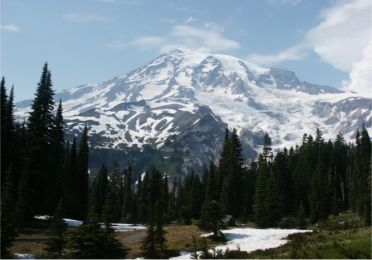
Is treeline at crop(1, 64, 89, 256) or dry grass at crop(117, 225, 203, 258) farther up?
treeline at crop(1, 64, 89, 256)

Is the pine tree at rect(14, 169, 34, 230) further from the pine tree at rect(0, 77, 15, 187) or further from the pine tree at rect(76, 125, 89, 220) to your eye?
the pine tree at rect(76, 125, 89, 220)

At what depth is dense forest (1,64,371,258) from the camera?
130 ft

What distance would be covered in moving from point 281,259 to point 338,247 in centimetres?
285

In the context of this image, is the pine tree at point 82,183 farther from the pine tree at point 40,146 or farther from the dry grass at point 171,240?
the dry grass at point 171,240

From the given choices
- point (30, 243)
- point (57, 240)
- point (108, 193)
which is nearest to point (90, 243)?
point (57, 240)

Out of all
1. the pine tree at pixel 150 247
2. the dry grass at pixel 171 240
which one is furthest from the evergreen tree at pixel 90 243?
the dry grass at pixel 171 240

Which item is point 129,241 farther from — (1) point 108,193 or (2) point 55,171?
(1) point 108,193

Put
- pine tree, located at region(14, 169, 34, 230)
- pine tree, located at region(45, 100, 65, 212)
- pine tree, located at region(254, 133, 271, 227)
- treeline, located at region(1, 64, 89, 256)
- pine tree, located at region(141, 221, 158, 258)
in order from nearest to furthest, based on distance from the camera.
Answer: pine tree, located at region(141, 221, 158, 258), pine tree, located at region(14, 169, 34, 230), treeline, located at region(1, 64, 89, 256), pine tree, located at region(45, 100, 65, 212), pine tree, located at region(254, 133, 271, 227)

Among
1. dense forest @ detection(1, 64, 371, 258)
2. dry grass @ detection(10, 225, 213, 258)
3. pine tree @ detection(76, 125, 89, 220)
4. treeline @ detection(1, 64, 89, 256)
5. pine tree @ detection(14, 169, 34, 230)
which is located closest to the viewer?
dense forest @ detection(1, 64, 371, 258)

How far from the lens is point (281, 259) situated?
23578 millimetres

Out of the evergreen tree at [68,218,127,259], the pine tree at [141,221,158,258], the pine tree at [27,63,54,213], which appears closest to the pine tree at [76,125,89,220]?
the pine tree at [27,63,54,213]

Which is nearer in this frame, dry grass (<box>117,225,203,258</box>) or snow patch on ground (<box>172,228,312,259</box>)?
snow patch on ground (<box>172,228,312,259</box>)

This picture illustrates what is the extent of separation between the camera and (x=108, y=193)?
8425 cm

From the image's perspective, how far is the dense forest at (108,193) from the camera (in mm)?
39656
